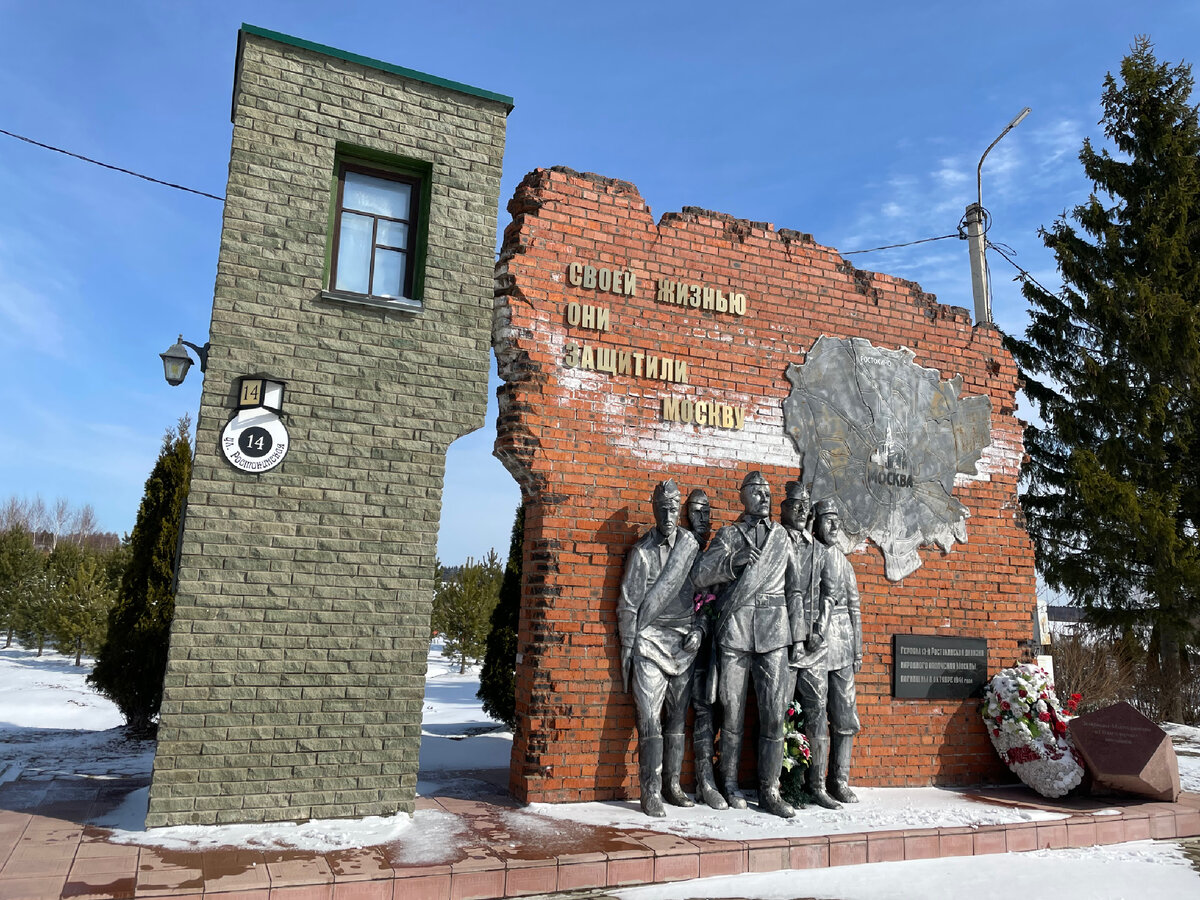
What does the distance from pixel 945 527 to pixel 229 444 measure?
5945mm

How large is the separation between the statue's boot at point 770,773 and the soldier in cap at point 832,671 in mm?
382

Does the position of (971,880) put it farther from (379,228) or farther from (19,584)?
(19,584)

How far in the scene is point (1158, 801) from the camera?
657 cm

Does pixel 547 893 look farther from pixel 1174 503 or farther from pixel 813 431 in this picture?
pixel 1174 503

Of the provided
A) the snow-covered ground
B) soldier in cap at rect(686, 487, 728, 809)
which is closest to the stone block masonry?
the snow-covered ground

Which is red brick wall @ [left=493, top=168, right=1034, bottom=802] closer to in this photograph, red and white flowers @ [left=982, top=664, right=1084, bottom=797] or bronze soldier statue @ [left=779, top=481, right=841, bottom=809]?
red and white flowers @ [left=982, top=664, right=1084, bottom=797]

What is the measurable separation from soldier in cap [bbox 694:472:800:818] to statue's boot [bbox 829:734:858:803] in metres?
0.67

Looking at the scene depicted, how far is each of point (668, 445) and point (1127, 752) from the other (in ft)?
14.3

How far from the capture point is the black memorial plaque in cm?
714

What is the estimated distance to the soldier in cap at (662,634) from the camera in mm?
5871

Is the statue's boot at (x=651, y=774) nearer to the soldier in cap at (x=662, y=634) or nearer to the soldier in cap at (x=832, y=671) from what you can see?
the soldier in cap at (x=662, y=634)

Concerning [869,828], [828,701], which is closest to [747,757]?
[828,701]

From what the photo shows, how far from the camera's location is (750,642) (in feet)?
19.9

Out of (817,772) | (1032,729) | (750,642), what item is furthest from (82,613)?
(1032,729)
